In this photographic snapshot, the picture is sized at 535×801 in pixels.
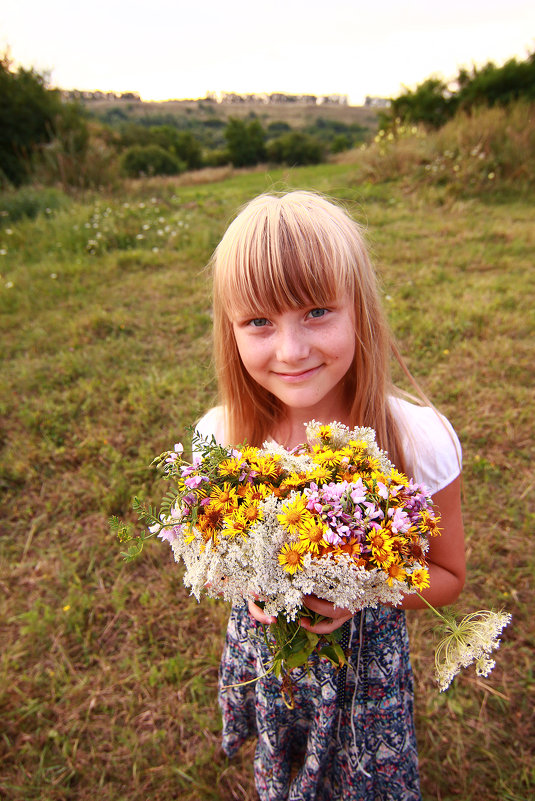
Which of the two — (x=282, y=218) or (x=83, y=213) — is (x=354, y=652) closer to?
(x=282, y=218)

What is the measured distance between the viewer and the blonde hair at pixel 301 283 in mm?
1110

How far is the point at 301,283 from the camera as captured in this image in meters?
1.10

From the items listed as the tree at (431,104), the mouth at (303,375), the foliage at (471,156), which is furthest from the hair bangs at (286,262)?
the tree at (431,104)

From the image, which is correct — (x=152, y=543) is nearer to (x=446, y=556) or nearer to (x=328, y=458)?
(x=446, y=556)

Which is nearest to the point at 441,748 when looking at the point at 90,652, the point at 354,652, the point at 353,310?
the point at 354,652

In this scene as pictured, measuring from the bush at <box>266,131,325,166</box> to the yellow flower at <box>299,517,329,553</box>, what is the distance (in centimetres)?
3184

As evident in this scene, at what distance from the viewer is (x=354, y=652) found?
1342mm

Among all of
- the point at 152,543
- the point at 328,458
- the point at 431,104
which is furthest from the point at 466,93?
the point at 328,458

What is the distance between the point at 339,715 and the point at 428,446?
0.90 meters

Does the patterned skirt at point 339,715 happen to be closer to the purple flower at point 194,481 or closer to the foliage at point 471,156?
the purple flower at point 194,481

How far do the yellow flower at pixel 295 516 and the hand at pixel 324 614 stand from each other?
0.20 m

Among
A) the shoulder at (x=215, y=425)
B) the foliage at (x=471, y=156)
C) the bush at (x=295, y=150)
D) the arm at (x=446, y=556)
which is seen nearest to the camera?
the arm at (x=446, y=556)

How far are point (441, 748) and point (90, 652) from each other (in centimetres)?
174

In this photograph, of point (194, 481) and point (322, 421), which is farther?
point (322, 421)
